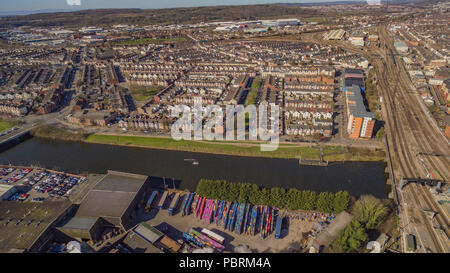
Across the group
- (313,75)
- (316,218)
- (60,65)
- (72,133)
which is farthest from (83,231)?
(60,65)

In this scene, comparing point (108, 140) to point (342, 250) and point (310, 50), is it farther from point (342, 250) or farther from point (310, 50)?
point (310, 50)

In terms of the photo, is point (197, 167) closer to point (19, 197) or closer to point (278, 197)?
point (278, 197)

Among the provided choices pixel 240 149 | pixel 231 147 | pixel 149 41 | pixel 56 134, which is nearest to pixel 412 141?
pixel 240 149

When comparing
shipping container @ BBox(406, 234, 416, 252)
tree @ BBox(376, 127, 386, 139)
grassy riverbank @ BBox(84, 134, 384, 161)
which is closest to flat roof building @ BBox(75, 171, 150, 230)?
grassy riverbank @ BBox(84, 134, 384, 161)

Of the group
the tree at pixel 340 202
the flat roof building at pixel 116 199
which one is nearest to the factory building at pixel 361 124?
the tree at pixel 340 202

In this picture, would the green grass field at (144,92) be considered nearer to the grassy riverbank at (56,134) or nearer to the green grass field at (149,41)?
the grassy riverbank at (56,134)

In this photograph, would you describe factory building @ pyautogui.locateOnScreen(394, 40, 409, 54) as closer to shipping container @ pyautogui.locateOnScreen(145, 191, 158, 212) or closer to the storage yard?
the storage yard
